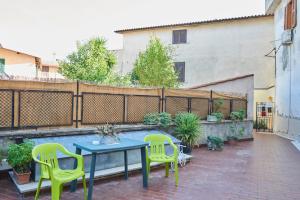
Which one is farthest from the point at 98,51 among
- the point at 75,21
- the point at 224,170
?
the point at 224,170

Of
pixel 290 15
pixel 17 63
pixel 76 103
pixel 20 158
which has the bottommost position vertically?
pixel 20 158

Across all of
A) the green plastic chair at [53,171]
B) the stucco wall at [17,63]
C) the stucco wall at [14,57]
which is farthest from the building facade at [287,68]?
the stucco wall at [14,57]

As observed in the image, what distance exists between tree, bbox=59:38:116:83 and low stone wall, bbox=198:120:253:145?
813 cm

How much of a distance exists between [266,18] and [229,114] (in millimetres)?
8504

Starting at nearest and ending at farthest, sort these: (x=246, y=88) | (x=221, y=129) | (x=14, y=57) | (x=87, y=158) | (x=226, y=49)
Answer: (x=87, y=158), (x=221, y=129), (x=246, y=88), (x=226, y=49), (x=14, y=57)

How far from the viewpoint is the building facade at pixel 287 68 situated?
1339cm

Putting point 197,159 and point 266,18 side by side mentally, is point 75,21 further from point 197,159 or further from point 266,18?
point 197,159

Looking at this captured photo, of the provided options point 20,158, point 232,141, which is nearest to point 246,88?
point 232,141

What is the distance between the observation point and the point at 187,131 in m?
9.81

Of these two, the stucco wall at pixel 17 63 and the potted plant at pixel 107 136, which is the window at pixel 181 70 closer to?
the stucco wall at pixel 17 63

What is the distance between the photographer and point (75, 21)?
80.4 feet

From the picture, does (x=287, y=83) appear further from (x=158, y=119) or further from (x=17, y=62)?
(x=17, y=62)

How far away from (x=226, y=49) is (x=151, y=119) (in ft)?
39.3

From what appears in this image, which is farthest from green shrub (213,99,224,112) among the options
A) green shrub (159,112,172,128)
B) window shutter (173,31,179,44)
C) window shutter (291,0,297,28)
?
window shutter (173,31,179,44)
